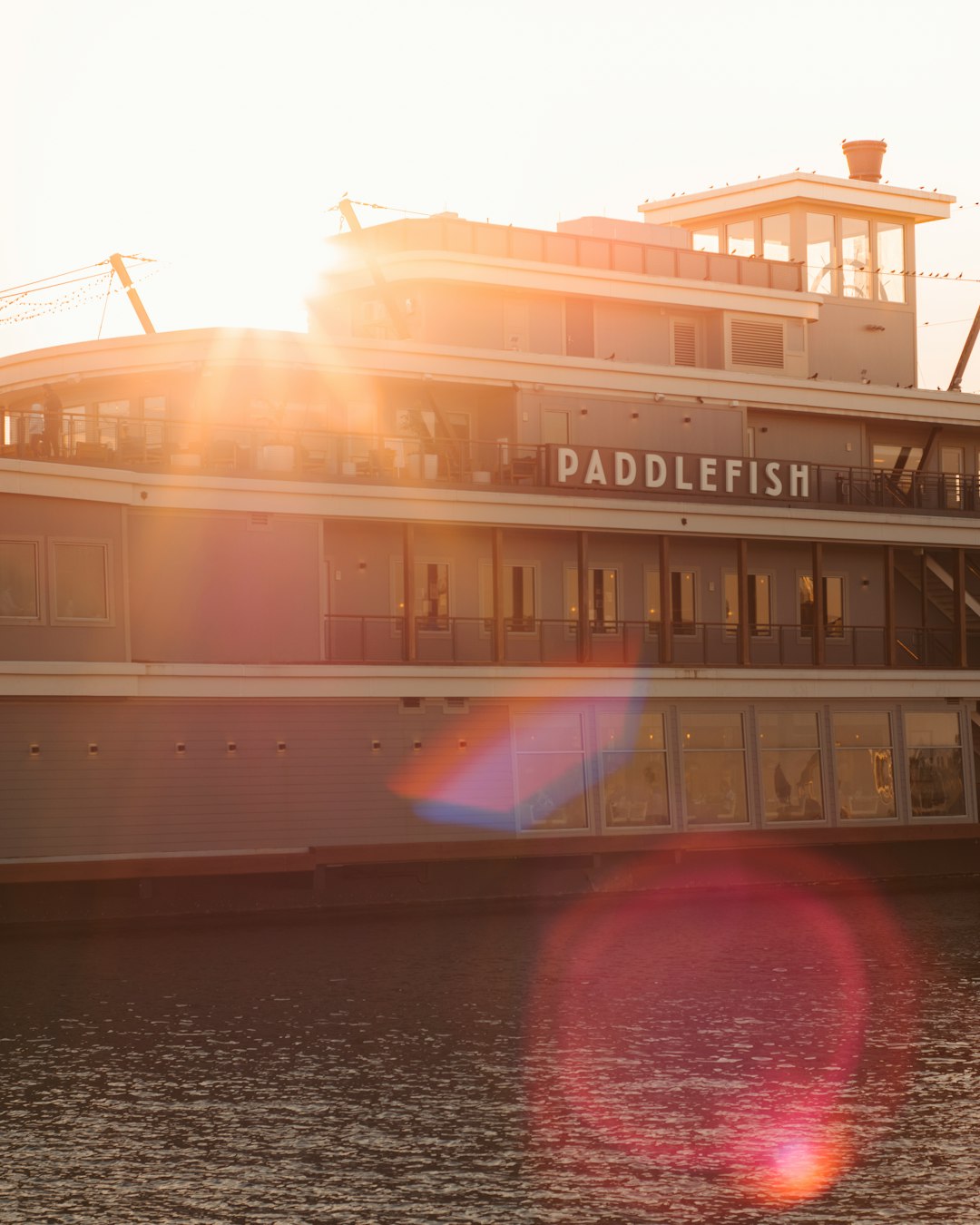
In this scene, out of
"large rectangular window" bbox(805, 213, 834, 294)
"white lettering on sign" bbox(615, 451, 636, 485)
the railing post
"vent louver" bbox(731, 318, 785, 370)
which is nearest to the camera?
"white lettering on sign" bbox(615, 451, 636, 485)

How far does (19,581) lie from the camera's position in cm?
3172

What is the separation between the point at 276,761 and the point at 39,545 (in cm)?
573

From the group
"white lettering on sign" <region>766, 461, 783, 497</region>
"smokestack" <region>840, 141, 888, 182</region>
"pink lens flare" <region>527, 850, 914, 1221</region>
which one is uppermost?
"smokestack" <region>840, 141, 888, 182</region>

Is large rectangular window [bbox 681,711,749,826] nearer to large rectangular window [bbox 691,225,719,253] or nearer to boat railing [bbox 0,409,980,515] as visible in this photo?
boat railing [bbox 0,409,980,515]

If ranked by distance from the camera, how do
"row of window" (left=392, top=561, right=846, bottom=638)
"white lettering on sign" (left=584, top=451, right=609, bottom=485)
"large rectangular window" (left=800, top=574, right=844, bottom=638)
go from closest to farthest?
"white lettering on sign" (left=584, top=451, right=609, bottom=485), "row of window" (left=392, top=561, right=846, bottom=638), "large rectangular window" (left=800, top=574, right=844, bottom=638)

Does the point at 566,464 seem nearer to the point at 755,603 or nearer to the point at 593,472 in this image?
the point at 593,472

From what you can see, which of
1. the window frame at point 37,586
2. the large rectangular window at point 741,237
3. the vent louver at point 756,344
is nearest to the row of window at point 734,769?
the vent louver at point 756,344

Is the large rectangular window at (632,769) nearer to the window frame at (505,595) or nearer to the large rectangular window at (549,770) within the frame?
the large rectangular window at (549,770)

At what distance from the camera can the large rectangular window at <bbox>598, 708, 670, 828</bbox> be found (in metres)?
38.1

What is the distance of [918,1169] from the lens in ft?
57.3

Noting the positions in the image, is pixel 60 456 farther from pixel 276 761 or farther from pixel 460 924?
pixel 460 924

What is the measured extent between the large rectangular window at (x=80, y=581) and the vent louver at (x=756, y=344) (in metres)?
18.4

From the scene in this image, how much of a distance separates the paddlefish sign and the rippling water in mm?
10625

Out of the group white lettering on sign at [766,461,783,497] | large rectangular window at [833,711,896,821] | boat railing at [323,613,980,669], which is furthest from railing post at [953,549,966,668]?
white lettering on sign at [766,461,783,497]
